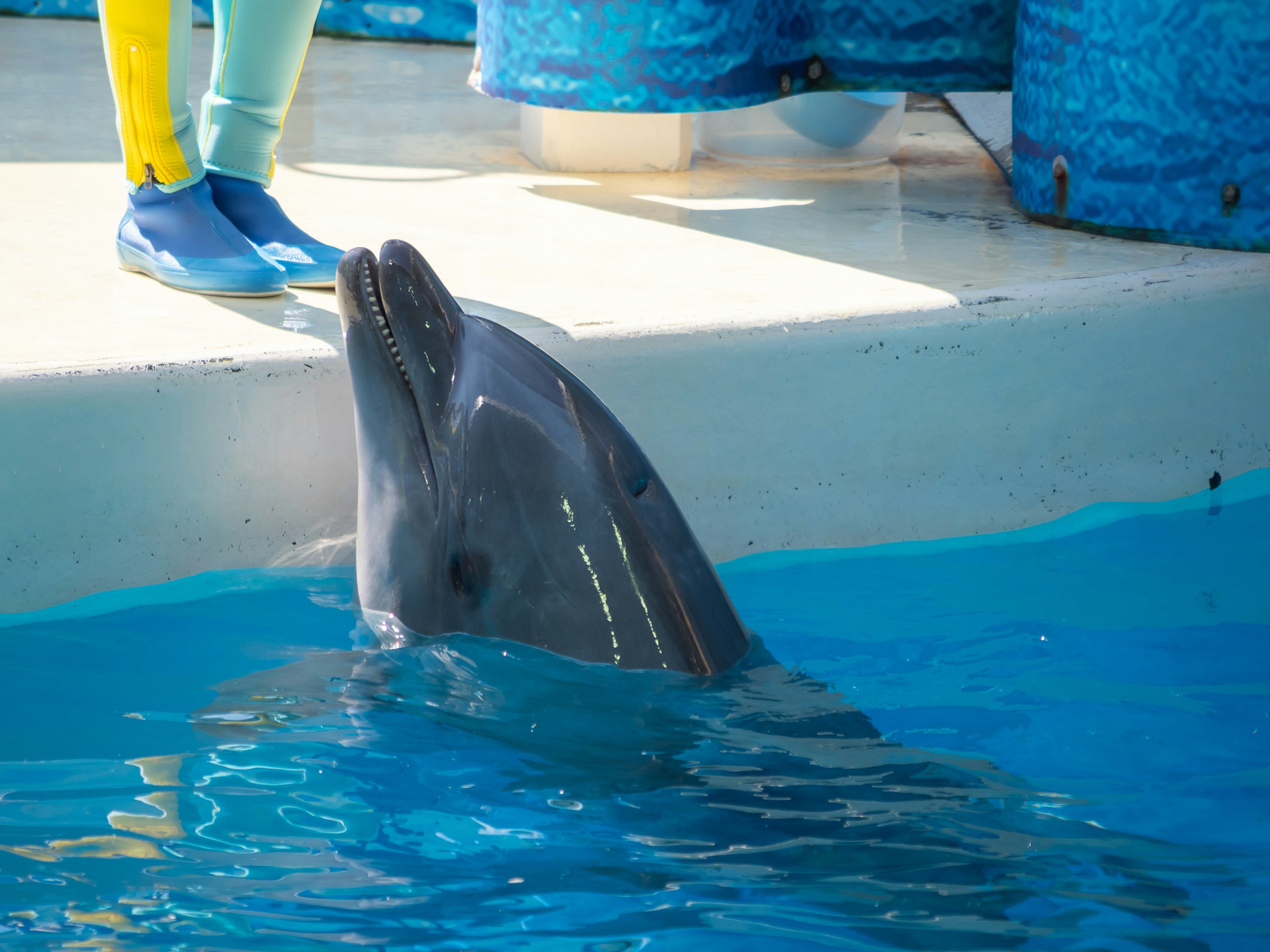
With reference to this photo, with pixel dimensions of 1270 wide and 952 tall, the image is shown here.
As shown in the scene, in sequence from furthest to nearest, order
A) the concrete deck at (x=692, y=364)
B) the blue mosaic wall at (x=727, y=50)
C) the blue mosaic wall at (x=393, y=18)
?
the blue mosaic wall at (x=393, y=18) < the blue mosaic wall at (x=727, y=50) < the concrete deck at (x=692, y=364)

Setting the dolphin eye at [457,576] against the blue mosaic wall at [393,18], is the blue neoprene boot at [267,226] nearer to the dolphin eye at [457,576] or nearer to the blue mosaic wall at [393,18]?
the dolphin eye at [457,576]

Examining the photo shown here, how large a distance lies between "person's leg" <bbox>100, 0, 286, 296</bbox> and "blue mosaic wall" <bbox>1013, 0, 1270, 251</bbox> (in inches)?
89.1

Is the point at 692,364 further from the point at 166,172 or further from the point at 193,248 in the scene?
the point at 166,172

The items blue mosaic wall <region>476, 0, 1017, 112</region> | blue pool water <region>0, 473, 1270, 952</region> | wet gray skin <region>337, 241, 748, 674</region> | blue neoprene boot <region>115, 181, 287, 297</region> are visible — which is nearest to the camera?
blue pool water <region>0, 473, 1270, 952</region>

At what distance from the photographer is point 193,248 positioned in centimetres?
319

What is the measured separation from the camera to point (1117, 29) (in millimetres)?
3881

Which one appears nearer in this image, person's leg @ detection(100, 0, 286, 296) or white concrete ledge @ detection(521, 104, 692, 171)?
person's leg @ detection(100, 0, 286, 296)

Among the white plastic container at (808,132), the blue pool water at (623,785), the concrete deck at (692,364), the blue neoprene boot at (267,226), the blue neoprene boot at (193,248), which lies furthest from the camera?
the white plastic container at (808,132)

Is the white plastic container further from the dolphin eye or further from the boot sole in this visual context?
the dolphin eye

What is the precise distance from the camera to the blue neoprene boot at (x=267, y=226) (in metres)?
3.29

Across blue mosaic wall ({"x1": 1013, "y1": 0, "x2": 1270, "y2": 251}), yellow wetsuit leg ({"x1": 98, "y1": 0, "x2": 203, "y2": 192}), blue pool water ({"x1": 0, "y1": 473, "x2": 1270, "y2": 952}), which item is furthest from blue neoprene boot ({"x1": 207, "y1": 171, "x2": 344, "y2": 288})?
blue mosaic wall ({"x1": 1013, "y1": 0, "x2": 1270, "y2": 251})

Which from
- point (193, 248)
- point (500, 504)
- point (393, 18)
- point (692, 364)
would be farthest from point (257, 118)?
Answer: point (393, 18)

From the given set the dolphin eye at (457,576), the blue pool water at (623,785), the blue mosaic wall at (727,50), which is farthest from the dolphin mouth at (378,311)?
the blue mosaic wall at (727,50)

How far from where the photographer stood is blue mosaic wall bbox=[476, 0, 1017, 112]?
4.30 meters
